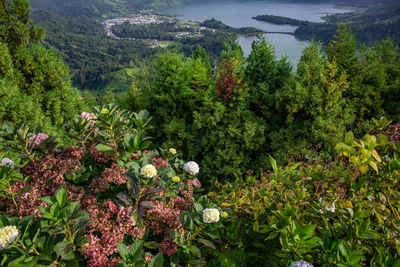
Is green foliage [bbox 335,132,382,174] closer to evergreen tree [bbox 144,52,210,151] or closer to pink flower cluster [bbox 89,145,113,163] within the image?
pink flower cluster [bbox 89,145,113,163]

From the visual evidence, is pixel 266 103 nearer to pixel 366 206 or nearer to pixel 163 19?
pixel 366 206

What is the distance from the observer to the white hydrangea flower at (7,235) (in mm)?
1164

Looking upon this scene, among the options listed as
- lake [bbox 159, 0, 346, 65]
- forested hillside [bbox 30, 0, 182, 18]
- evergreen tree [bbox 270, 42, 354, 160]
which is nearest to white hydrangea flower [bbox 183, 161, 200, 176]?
evergreen tree [bbox 270, 42, 354, 160]

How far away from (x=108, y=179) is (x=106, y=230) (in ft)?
1.24

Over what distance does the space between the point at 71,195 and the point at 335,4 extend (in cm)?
14237

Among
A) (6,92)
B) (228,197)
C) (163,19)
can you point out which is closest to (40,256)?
(228,197)

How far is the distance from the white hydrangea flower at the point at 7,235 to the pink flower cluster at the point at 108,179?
593 millimetres

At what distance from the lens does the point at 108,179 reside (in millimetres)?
1738

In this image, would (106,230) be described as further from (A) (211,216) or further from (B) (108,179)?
(A) (211,216)

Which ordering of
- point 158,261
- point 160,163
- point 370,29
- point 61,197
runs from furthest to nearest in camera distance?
point 370,29, point 160,163, point 61,197, point 158,261

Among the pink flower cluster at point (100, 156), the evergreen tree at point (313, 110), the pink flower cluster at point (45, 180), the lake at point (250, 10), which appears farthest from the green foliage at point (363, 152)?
the lake at point (250, 10)

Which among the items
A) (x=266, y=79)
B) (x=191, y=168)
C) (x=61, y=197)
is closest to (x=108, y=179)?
(x=61, y=197)

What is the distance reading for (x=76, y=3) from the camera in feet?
637

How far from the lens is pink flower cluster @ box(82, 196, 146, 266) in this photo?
1417mm
